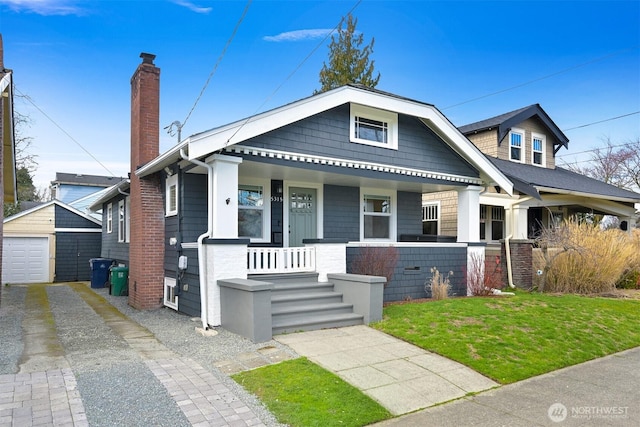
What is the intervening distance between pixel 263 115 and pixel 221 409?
18.7 feet

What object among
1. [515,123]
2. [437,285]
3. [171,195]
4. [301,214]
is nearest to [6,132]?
[171,195]

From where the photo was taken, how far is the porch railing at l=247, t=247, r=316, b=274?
8.81 metres

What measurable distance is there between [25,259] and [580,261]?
2095 cm

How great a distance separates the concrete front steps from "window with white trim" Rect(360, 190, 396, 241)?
157 inches

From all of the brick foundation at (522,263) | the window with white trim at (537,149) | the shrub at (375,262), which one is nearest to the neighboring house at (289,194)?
the shrub at (375,262)

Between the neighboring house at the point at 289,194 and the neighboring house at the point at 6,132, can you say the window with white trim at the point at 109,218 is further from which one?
the neighboring house at the point at 289,194

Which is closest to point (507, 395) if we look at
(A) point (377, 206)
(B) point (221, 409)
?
(B) point (221, 409)

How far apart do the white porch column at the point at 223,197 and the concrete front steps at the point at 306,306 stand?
1.24 metres

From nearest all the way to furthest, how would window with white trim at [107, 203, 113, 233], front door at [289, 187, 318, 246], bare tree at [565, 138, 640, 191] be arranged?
front door at [289, 187, 318, 246]
window with white trim at [107, 203, 113, 233]
bare tree at [565, 138, 640, 191]

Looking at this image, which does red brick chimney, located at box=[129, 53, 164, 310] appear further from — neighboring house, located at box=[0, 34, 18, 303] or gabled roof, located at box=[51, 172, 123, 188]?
gabled roof, located at box=[51, 172, 123, 188]

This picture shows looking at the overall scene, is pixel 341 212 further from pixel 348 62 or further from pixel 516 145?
pixel 348 62

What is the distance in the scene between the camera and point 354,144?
410 inches

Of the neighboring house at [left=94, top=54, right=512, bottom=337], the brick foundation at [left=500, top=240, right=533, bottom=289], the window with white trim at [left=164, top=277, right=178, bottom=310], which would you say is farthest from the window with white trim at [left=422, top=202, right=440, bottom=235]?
the window with white trim at [left=164, top=277, right=178, bottom=310]

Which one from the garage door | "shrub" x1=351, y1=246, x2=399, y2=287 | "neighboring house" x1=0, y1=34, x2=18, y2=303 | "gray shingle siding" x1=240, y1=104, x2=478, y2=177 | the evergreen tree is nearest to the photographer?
"neighboring house" x1=0, y1=34, x2=18, y2=303
